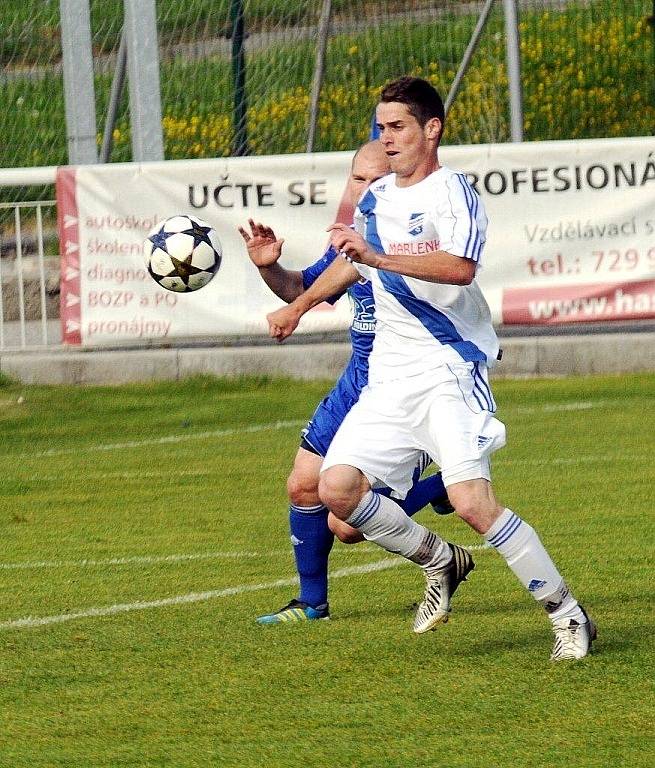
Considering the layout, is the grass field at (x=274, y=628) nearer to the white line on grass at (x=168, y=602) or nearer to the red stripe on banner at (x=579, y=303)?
the white line on grass at (x=168, y=602)

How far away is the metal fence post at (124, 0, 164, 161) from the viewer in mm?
13633

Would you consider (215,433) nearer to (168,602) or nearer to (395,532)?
(168,602)

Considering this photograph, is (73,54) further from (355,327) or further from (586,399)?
(355,327)

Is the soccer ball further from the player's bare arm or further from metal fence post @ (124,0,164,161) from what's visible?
metal fence post @ (124,0,164,161)

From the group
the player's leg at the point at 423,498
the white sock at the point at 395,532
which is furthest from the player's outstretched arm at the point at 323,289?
the player's leg at the point at 423,498

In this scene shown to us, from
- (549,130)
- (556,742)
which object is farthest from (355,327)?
(549,130)

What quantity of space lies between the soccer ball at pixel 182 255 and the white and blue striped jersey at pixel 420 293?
6.22 ft

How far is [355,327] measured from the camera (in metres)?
6.41

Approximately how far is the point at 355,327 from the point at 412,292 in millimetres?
883

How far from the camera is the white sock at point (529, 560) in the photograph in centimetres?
536

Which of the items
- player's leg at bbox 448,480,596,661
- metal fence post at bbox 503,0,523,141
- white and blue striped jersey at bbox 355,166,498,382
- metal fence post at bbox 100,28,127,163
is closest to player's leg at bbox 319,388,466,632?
white and blue striped jersey at bbox 355,166,498,382

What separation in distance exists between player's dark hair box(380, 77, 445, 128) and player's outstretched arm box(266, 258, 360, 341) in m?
0.70

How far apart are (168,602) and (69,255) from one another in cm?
710

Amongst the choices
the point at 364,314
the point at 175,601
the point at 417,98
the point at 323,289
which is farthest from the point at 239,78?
the point at 417,98
